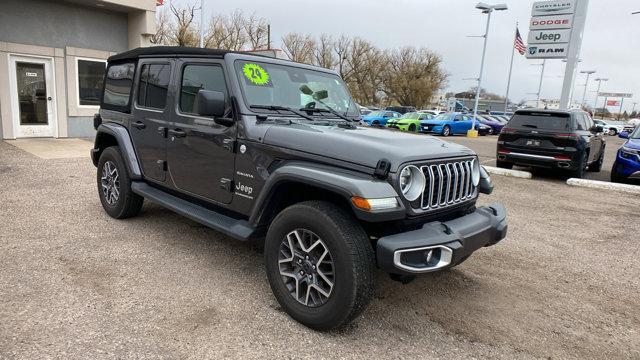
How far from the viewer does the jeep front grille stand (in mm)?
3086

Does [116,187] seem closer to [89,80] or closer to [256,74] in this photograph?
[256,74]

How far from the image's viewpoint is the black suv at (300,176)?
2854mm

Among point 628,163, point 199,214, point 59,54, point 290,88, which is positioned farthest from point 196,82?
point 59,54

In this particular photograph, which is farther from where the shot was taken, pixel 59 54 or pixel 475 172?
pixel 59 54

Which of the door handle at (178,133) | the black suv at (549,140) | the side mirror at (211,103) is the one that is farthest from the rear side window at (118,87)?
the black suv at (549,140)

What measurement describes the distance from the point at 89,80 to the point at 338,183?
1186 centimetres

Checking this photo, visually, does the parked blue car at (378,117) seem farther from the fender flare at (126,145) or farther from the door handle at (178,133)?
the door handle at (178,133)

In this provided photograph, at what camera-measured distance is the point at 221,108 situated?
353cm

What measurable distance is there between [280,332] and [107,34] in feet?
39.6

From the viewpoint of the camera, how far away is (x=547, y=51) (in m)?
18.5

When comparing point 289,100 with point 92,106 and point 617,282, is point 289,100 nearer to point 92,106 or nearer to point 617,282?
point 617,282

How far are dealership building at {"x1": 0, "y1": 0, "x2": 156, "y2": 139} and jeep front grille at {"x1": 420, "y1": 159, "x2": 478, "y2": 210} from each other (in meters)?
11.1

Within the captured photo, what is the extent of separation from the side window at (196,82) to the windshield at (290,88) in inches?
8.6

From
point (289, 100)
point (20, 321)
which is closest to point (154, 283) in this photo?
point (20, 321)
